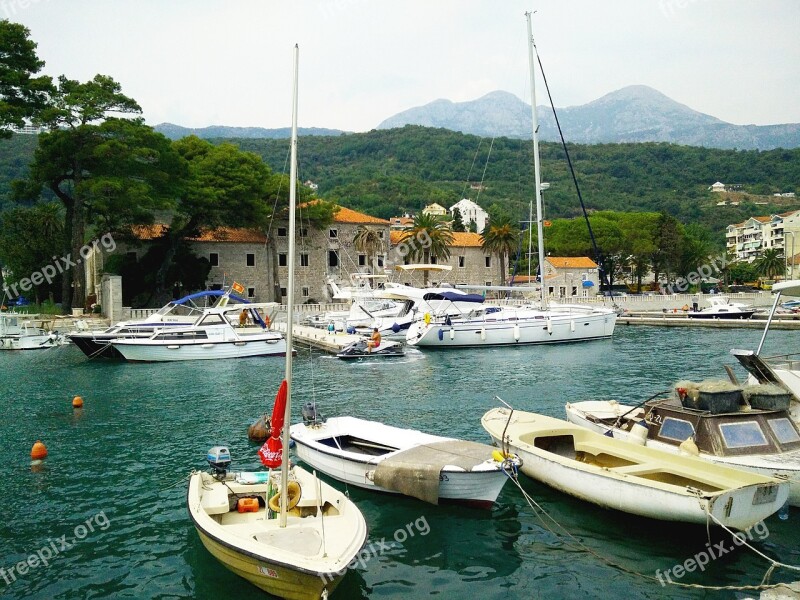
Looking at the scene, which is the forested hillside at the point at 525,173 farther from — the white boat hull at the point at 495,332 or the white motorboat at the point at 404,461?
the white motorboat at the point at 404,461

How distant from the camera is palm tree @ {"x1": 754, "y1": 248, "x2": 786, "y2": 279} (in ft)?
261

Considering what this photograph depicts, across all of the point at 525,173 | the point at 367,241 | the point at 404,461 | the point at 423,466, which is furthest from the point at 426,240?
the point at 525,173

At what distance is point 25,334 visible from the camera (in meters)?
39.6

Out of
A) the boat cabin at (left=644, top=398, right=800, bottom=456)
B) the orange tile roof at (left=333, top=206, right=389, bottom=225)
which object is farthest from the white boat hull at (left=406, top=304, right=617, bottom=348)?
the orange tile roof at (left=333, top=206, right=389, bottom=225)


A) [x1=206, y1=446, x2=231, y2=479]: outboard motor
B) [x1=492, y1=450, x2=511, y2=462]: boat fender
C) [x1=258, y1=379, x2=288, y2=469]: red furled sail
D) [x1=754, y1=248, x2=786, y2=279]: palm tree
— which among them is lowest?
[x1=206, y1=446, x2=231, y2=479]: outboard motor

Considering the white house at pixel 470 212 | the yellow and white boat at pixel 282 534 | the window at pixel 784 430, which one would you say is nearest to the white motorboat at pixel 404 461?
the yellow and white boat at pixel 282 534

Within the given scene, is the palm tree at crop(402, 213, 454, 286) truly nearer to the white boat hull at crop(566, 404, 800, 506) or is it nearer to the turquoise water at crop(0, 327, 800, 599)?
the turquoise water at crop(0, 327, 800, 599)

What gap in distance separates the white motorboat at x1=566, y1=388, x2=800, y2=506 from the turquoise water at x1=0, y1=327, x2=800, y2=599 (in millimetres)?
1056

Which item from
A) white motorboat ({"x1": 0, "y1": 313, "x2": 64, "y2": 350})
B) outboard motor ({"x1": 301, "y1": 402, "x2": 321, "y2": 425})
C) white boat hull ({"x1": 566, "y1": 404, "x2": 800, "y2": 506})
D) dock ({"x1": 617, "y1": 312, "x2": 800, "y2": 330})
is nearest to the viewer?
white boat hull ({"x1": 566, "y1": 404, "x2": 800, "y2": 506})

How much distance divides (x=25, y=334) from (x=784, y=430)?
40.9 meters

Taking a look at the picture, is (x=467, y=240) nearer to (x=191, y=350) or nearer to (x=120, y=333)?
(x=191, y=350)

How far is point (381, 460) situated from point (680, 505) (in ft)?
16.6

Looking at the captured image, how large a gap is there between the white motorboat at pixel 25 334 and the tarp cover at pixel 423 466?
3447 centimetres

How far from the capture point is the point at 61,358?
3453 cm
